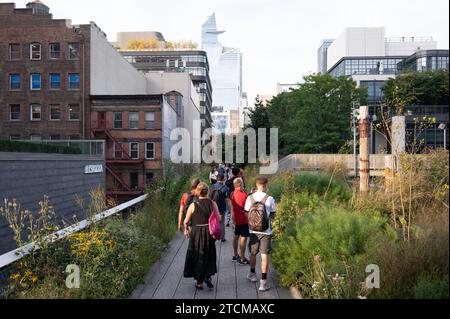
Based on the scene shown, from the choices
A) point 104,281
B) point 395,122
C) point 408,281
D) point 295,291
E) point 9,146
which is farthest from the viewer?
point 9,146

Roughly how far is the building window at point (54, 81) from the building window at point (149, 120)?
9056 millimetres

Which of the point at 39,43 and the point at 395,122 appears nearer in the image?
the point at 395,122

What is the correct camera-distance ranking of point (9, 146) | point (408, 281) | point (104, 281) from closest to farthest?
point (408, 281)
point (104, 281)
point (9, 146)

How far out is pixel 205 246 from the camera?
7551 mm

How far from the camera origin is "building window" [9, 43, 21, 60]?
4712 centimetres

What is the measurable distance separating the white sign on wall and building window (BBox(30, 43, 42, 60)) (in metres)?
17.6

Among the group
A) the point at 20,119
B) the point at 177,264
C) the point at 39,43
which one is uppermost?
the point at 39,43

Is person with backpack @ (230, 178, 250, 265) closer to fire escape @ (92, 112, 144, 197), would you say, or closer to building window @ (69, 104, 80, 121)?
fire escape @ (92, 112, 144, 197)

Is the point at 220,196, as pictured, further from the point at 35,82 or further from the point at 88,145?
the point at 35,82

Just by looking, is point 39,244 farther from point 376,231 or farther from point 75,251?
point 376,231

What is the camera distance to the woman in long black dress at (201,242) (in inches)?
293

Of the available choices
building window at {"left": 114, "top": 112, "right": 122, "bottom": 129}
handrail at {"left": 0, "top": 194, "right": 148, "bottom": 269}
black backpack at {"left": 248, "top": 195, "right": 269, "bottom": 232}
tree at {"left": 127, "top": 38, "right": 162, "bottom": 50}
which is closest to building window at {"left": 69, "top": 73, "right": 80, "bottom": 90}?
building window at {"left": 114, "top": 112, "right": 122, "bottom": 129}

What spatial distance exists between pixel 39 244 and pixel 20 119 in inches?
1756
